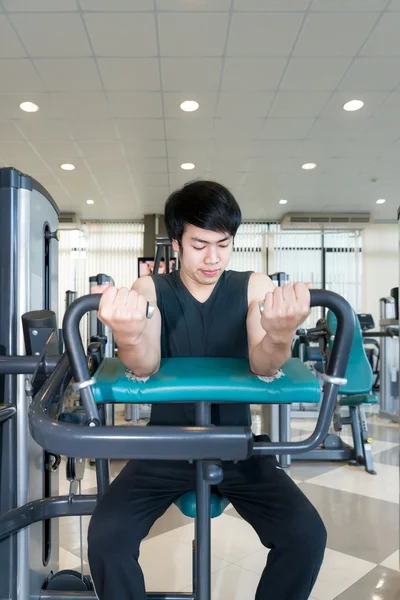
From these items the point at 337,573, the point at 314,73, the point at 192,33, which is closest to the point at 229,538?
the point at 337,573

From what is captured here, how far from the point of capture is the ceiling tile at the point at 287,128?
540cm

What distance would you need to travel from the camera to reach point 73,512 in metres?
1.35

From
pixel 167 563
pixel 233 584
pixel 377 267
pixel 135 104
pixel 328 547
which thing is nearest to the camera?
pixel 233 584

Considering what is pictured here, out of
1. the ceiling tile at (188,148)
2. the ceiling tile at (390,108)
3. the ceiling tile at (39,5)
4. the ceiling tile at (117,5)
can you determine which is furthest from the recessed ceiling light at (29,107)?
the ceiling tile at (390,108)

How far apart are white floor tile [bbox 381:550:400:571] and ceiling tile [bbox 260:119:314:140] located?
4552mm

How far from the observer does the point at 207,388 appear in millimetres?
834

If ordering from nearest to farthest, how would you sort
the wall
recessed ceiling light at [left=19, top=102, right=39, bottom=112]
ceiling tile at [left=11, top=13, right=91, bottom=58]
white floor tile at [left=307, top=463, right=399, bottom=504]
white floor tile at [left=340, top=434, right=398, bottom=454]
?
white floor tile at [left=307, top=463, right=399, bottom=504] < ceiling tile at [left=11, top=13, right=91, bottom=58] < white floor tile at [left=340, top=434, right=398, bottom=454] < recessed ceiling light at [left=19, top=102, right=39, bottom=112] < the wall

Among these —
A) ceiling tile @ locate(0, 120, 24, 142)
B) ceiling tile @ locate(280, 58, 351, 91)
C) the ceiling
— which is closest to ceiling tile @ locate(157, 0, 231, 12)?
the ceiling

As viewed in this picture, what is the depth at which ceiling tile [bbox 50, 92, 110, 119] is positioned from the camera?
480cm

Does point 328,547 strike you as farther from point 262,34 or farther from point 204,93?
point 204,93

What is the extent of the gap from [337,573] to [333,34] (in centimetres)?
376

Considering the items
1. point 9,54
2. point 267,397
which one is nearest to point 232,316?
point 267,397

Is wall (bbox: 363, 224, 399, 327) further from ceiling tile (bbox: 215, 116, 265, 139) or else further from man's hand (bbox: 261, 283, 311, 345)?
man's hand (bbox: 261, 283, 311, 345)

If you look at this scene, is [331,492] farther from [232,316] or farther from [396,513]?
[232,316]
